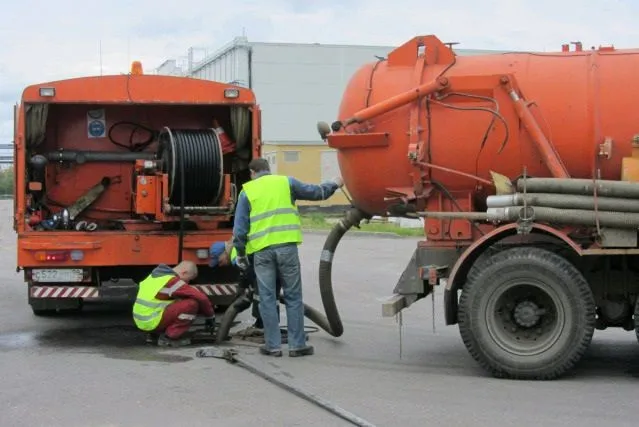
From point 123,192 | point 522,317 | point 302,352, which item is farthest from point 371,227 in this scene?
point 522,317

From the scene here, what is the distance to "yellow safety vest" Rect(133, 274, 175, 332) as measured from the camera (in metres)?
9.02

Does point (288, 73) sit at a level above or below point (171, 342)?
above

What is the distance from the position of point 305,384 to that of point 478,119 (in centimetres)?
252

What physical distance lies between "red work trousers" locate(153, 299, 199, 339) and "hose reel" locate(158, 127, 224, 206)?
3.96 feet

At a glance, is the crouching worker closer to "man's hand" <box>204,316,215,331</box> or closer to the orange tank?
"man's hand" <box>204,316,215,331</box>

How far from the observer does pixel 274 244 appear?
8.52m

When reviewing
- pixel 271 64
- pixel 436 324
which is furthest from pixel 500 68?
pixel 271 64

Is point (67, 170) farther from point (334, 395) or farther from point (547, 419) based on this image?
point (547, 419)

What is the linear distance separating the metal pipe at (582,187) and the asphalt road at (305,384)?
1426mm

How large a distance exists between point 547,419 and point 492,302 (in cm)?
160

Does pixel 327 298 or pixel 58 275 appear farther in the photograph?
pixel 58 275

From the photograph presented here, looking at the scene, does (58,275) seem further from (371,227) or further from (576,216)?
(371,227)

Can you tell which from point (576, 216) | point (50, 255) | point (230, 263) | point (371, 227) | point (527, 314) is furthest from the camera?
point (371, 227)

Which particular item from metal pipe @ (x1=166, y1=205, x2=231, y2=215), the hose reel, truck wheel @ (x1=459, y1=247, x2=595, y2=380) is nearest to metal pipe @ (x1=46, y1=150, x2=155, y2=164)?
the hose reel
